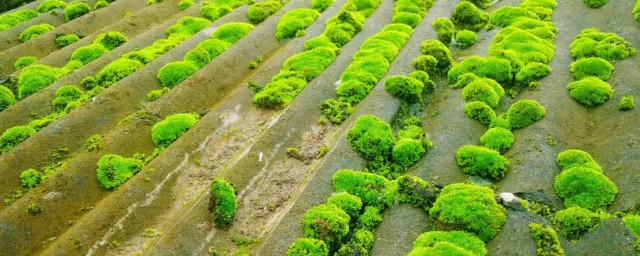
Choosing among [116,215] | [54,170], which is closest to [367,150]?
[116,215]

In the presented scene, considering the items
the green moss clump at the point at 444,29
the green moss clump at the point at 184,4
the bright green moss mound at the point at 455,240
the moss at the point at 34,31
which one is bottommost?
the bright green moss mound at the point at 455,240

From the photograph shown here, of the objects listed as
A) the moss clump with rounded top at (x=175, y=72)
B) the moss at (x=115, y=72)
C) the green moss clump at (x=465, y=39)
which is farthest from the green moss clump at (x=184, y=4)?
the green moss clump at (x=465, y=39)

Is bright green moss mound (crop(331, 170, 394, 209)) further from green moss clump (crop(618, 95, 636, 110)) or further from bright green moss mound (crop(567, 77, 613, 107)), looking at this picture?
green moss clump (crop(618, 95, 636, 110))

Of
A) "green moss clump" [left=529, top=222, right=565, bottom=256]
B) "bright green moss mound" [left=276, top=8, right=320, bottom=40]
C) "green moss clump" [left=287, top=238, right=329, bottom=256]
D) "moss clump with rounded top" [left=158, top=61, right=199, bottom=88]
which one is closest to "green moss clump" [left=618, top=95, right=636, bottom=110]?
"green moss clump" [left=529, top=222, right=565, bottom=256]

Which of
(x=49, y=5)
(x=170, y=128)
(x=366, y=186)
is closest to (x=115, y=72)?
(x=170, y=128)

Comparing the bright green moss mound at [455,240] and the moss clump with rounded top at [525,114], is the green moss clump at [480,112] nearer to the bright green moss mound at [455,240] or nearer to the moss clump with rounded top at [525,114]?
the moss clump with rounded top at [525,114]

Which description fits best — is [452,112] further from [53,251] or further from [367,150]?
[53,251]

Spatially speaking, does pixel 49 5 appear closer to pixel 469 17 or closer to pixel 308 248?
pixel 469 17
